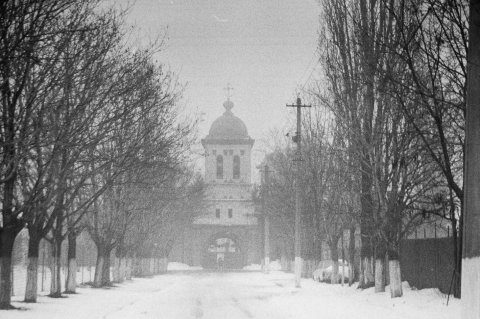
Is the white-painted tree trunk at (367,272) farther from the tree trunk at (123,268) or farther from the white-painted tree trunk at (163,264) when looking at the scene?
the white-painted tree trunk at (163,264)

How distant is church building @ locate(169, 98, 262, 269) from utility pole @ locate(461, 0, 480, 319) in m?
87.8

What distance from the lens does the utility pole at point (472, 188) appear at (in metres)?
10.2

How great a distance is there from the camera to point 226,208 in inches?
4080

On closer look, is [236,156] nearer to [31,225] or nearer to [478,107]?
[31,225]

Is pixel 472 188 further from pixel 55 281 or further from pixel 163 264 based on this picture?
pixel 163 264

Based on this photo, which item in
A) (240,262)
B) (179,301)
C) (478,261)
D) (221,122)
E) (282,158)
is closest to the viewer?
(478,261)

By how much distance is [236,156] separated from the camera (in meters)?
104

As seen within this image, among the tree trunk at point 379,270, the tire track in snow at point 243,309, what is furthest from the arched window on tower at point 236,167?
the tree trunk at point 379,270

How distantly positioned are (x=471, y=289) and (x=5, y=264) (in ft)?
45.7

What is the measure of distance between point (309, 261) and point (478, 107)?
38.0m

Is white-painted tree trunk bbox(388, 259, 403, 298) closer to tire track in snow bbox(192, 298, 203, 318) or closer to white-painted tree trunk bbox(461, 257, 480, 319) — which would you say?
tire track in snow bbox(192, 298, 203, 318)

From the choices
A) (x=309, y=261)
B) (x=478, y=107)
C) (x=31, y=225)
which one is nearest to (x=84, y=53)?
(x=31, y=225)

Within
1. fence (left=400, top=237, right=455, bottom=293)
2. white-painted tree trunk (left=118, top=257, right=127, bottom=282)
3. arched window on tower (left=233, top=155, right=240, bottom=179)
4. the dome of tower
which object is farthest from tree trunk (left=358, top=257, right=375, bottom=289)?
the dome of tower

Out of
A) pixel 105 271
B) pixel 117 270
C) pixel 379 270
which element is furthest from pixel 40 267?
pixel 379 270
